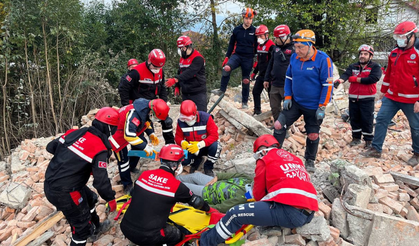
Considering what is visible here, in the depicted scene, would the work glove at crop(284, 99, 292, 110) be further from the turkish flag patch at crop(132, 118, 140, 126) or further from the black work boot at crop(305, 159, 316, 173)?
the turkish flag patch at crop(132, 118, 140, 126)

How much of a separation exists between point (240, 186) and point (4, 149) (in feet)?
22.6

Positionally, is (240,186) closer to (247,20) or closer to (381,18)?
(247,20)

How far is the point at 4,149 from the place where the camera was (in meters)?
7.34

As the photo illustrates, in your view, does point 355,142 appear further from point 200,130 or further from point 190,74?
point 190,74

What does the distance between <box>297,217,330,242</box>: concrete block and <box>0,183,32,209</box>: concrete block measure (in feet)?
13.3

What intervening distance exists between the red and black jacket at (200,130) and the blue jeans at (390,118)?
2.68 meters

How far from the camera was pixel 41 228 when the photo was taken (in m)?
3.62

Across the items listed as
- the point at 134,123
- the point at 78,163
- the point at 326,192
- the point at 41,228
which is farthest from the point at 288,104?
the point at 41,228

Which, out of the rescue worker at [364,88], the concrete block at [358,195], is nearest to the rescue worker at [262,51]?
the rescue worker at [364,88]

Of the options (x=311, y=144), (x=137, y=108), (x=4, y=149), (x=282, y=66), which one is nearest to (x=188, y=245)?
(x=137, y=108)

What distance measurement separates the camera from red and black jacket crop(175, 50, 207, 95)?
16.6 ft

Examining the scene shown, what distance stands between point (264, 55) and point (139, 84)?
244 cm

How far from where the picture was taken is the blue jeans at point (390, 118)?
420 cm

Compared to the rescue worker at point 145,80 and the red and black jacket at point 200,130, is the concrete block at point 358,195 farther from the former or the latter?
the rescue worker at point 145,80
